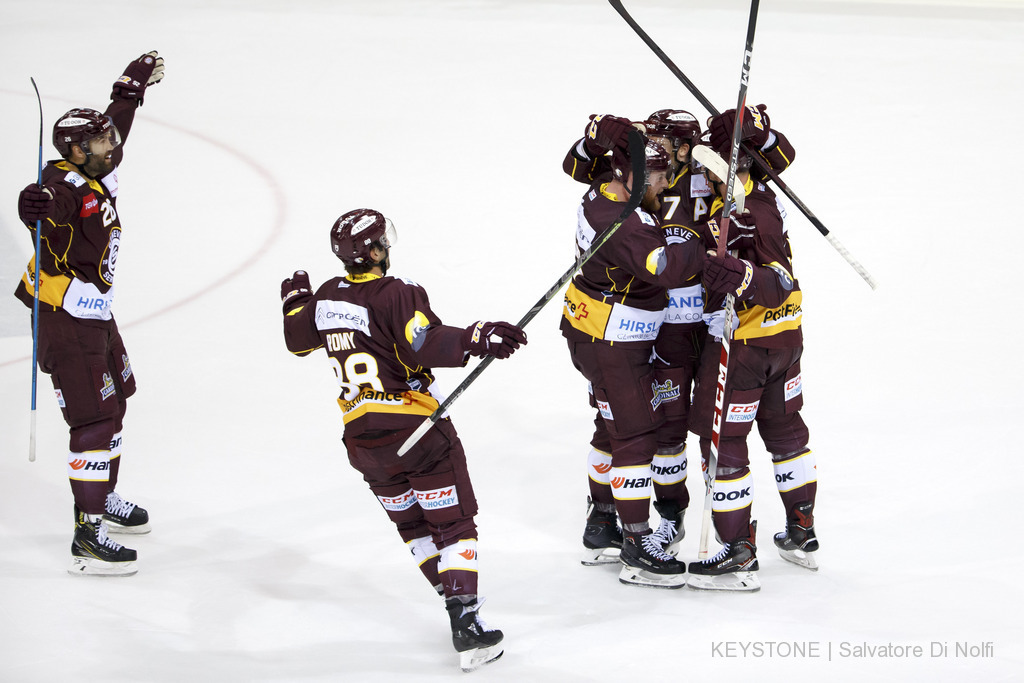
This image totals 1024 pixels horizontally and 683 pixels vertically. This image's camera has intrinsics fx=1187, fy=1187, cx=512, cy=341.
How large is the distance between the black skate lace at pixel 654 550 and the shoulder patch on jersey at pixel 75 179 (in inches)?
98.5

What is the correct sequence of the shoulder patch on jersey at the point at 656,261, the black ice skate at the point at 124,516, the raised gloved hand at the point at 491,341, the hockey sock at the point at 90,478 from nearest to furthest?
the raised gloved hand at the point at 491,341, the shoulder patch on jersey at the point at 656,261, the hockey sock at the point at 90,478, the black ice skate at the point at 124,516

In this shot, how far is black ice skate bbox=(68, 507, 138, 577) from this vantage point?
4.56 m

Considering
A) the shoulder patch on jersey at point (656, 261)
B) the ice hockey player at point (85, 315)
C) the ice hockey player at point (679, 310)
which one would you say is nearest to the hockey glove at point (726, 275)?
the shoulder patch on jersey at point (656, 261)

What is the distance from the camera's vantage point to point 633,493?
14.5ft

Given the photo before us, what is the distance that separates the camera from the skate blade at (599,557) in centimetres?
466

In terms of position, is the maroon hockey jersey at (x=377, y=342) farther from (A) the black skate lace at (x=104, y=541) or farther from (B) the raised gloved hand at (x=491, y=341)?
(A) the black skate lace at (x=104, y=541)

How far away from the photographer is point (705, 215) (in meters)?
4.45

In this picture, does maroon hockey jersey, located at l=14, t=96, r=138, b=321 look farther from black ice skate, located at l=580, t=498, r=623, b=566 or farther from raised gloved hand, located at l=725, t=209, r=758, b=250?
raised gloved hand, located at l=725, t=209, r=758, b=250

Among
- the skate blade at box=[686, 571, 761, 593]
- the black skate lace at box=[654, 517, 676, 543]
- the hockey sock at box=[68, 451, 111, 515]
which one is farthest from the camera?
the black skate lace at box=[654, 517, 676, 543]

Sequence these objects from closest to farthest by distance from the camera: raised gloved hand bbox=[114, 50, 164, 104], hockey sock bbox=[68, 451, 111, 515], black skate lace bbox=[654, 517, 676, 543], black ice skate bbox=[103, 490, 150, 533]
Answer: hockey sock bbox=[68, 451, 111, 515], black skate lace bbox=[654, 517, 676, 543], black ice skate bbox=[103, 490, 150, 533], raised gloved hand bbox=[114, 50, 164, 104]

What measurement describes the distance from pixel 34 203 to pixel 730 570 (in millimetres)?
2842

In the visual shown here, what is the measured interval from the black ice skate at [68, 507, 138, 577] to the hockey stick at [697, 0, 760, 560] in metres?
2.20

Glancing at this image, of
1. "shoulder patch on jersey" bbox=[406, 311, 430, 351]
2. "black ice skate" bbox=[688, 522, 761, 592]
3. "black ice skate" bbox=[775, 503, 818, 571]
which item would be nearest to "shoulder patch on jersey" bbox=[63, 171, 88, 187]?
"shoulder patch on jersey" bbox=[406, 311, 430, 351]

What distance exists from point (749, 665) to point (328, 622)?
149 centimetres
